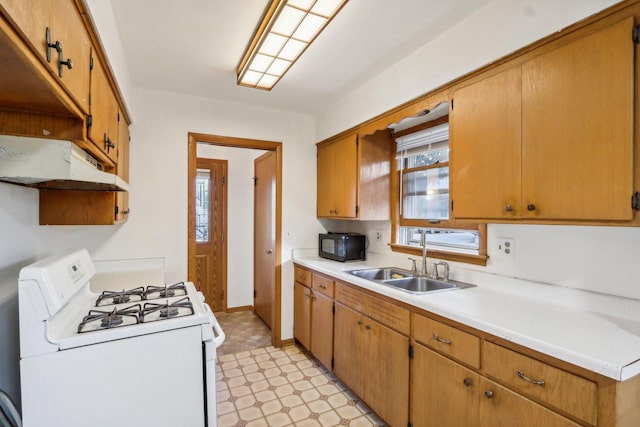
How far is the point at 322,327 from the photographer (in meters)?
2.72

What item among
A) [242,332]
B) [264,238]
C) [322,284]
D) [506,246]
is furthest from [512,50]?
[242,332]

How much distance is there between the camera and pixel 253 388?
8.13 feet

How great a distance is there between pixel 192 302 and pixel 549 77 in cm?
203

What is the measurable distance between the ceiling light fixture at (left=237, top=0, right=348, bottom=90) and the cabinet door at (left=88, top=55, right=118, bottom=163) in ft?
2.74

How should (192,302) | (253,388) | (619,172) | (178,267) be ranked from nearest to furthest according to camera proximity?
(619,172), (192,302), (253,388), (178,267)

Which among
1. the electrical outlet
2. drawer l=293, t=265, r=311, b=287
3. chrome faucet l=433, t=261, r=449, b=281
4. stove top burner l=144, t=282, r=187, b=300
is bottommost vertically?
drawer l=293, t=265, r=311, b=287

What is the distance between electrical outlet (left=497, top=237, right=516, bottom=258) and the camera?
5.98 feet

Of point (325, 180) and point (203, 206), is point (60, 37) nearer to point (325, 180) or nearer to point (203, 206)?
point (325, 180)

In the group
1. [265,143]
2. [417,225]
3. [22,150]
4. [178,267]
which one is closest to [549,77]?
[417,225]

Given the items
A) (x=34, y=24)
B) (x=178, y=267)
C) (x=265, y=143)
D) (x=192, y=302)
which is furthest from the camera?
(x=265, y=143)

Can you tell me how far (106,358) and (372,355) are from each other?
146 cm

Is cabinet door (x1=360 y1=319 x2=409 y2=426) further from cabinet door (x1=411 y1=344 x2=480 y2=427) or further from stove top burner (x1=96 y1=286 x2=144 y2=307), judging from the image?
stove top burner (x1=96 y1=286 x2=144 y2=307)

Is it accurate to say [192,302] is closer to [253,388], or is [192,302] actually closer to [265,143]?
[253,388]

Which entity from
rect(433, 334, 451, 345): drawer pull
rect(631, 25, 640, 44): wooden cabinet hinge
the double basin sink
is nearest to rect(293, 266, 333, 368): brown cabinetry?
the double basin sink
